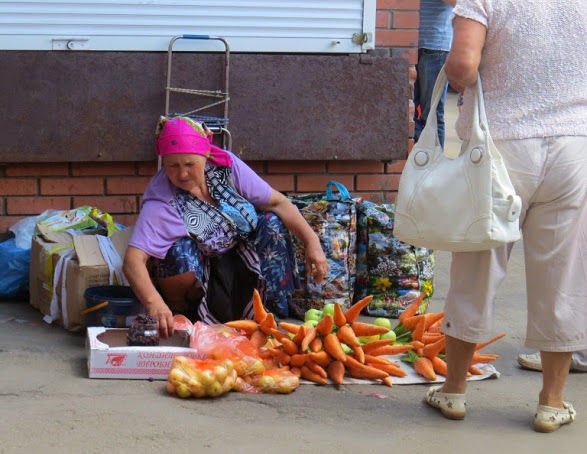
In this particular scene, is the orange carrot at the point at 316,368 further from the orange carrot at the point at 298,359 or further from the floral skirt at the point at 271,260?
the floral skirt at the point at 271,260

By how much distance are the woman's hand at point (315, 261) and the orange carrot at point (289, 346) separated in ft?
1.81

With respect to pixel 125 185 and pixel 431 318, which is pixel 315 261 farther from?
pixel 125 185

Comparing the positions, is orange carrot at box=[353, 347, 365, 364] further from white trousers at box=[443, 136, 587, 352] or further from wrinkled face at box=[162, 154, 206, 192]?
wrinkled face at box=[162, 154, 206, 192]

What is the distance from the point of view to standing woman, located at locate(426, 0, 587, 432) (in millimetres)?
3115

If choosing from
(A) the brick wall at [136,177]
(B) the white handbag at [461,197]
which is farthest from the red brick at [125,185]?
(B) the white handbag at [461,197]

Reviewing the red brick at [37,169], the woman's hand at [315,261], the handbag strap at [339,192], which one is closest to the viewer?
the woman's hand at [315,261]

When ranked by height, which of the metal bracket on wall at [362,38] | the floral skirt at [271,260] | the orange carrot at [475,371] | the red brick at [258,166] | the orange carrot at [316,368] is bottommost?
the orange carrot at [475,371]

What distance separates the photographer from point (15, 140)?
5.00 meters

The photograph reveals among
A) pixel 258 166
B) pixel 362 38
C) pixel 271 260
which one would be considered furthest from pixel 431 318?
pixel 362 38

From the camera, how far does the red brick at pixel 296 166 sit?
5.35 meters

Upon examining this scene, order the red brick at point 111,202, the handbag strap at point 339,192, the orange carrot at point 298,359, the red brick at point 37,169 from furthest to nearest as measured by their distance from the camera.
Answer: the red brick at point 111,202 → the red brick at point 37,169 → the handbag strap at point 339,192 → the orange carrot at point 298,359

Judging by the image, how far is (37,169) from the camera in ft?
16.9

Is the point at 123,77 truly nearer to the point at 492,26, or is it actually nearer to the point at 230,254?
the point at 230,254

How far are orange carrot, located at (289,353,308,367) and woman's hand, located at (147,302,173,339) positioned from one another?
0.52 meters
